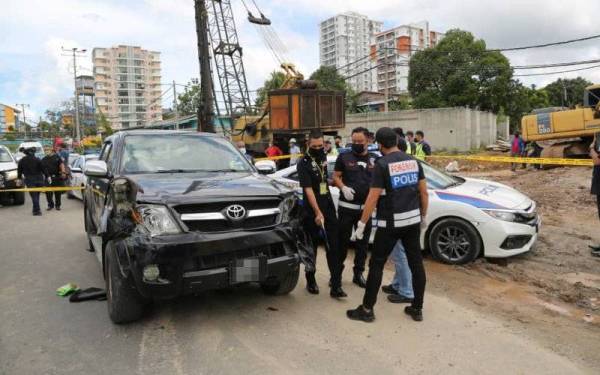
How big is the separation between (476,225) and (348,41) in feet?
327

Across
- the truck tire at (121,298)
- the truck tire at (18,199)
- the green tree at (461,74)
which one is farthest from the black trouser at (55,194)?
the green tree at (461,74)

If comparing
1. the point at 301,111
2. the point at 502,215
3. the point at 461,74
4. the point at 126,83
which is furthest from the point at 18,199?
the point at 126,83

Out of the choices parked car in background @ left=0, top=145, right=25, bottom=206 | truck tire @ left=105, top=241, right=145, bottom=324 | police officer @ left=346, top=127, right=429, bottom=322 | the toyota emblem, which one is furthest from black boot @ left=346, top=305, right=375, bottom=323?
parked car in background @ left=0, top=145, right=25, bottom=206

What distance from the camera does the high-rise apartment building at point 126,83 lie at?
369 feet

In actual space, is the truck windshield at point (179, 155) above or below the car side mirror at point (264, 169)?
above

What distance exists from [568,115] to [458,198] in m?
14.4

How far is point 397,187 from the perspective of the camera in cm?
391

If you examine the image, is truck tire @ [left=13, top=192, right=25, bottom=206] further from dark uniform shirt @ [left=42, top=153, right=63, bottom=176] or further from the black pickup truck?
the black pickup truck

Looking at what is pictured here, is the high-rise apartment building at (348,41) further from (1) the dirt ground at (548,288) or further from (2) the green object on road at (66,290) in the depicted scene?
(2) the green object on road at (66,290)

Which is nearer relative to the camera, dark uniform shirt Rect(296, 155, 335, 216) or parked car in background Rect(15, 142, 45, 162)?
dark uniform shirt Rect(296, 155, 335, 216)

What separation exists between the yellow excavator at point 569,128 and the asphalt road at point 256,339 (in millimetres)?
15628

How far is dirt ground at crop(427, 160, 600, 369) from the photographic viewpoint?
3855 mm

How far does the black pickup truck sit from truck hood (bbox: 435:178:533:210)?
8.34ft

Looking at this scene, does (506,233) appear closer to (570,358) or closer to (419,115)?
(570,358)
